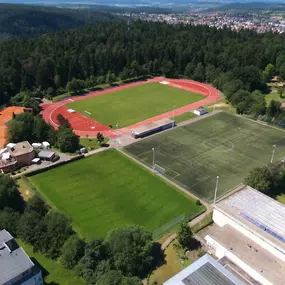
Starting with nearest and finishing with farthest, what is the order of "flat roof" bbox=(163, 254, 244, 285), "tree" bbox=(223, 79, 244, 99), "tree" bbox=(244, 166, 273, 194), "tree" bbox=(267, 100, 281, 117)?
"flat roof" bbox=(163, 254, 244, 285) < "tree" bbox=(244, 166, 273, 194) < "tree" bbox=(267, 100, 281, 117) < "tree" bbox=(223, 79, 244, 99)

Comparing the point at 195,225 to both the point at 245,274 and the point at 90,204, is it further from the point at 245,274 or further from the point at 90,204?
the point at 90,204

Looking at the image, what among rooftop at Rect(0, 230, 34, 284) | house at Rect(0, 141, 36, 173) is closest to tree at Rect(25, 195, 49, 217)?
rooftop at Rect(0, 230, 34, 284)

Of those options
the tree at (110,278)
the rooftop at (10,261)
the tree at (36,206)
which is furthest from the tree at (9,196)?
the tree at (110,278)

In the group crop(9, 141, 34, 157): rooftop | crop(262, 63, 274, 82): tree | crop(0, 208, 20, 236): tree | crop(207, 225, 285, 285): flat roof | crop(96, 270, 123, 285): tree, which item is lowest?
crop(9, 141, 34, 157): rooftop

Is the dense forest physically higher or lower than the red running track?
higher

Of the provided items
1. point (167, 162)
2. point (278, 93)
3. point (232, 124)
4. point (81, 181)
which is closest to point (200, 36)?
point (278, 93)

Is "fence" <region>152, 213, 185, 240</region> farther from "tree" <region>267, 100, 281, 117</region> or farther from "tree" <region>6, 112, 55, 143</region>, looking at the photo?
"tree" <region>267, 100, 281, 117</region>
